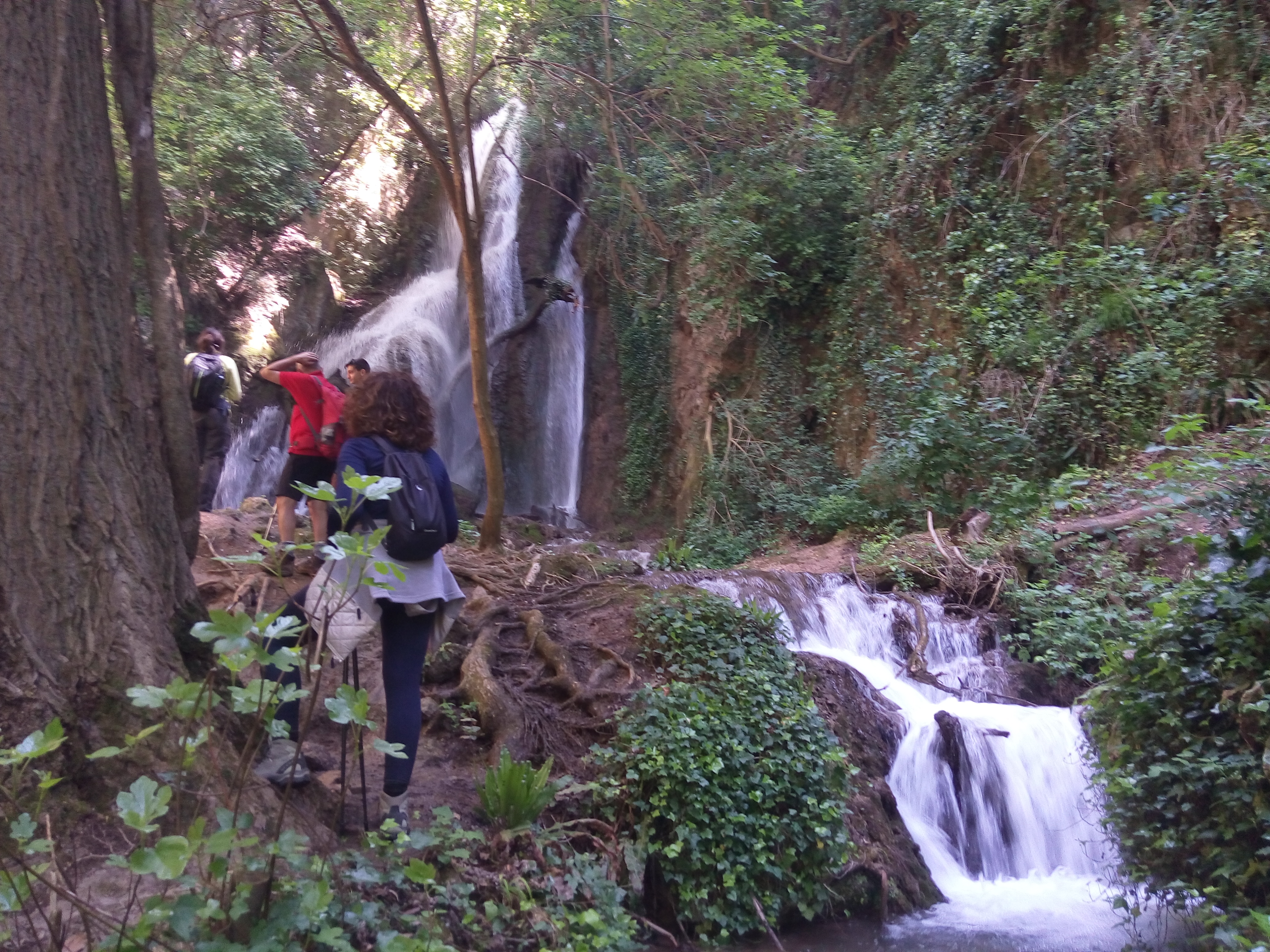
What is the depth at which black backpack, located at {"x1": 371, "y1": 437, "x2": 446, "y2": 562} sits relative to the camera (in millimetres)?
3994

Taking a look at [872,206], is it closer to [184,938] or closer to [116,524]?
[116,524]

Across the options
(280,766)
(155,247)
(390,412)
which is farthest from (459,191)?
(280,766)

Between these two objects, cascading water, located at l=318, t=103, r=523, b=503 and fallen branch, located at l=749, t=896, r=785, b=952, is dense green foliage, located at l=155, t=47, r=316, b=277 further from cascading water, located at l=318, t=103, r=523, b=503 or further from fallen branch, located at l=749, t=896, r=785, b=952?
fallen branch, located at l=749, t=896, r=785, b=952

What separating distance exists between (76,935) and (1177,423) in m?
5.44

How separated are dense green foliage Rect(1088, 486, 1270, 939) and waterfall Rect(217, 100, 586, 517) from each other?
13.4 m

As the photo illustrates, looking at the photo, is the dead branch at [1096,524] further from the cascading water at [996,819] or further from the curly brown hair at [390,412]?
the curly brown hair at [390,412]

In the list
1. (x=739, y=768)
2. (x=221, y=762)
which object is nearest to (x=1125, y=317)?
(x=739, y=768)

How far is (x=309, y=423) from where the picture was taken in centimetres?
692

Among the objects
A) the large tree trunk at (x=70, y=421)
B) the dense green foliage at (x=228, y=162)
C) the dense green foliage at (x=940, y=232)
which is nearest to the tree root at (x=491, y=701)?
the large tree trunk at (x=70, y=421)

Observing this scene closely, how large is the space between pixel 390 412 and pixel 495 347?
15058mm

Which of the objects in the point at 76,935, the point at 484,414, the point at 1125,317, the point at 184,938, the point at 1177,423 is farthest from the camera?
the point at 1125,317

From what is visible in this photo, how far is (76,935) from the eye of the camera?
2.94m

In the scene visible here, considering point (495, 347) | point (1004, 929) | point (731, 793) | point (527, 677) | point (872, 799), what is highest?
point (495, 347)

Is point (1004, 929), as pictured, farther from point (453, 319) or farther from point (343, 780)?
point (453, 319)
